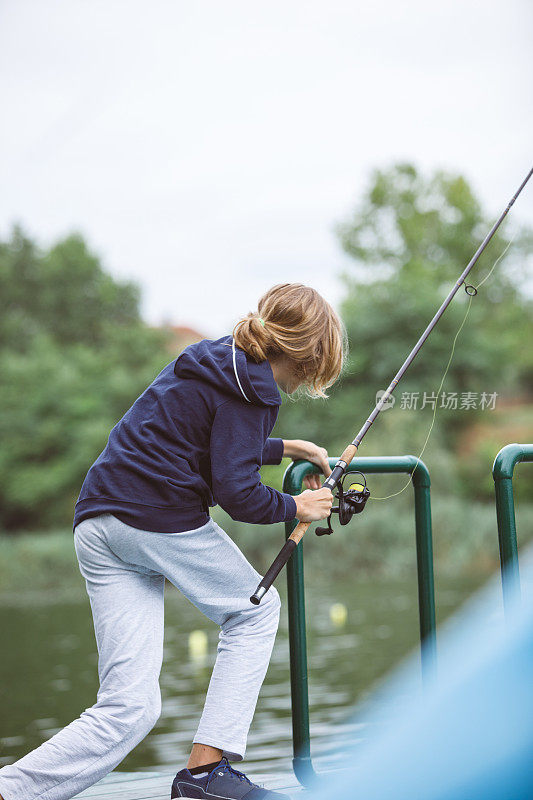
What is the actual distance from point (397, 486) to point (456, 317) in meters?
8.37

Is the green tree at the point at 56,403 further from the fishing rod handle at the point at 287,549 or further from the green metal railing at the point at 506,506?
the fishing rod handle at the point at 287,549

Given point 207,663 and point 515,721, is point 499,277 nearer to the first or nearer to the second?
point 207,663

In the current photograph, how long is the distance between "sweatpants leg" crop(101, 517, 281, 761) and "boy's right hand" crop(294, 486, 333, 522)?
151 millimetres

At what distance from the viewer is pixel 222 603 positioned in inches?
82.0

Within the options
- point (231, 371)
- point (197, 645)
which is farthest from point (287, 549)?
point (197, 645)

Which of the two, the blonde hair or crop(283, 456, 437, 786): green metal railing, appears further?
crop(283, 456, 437, 786): green metal railing

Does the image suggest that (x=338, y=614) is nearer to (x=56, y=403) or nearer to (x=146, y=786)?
(x=146, y=786)

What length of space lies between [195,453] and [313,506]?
27cm

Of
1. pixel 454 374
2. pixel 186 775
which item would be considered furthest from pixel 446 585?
pixel 186 775

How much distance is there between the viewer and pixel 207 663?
11.1m

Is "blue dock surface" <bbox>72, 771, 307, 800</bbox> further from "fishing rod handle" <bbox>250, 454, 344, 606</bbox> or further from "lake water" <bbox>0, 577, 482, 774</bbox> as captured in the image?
"fishing rod handle" <bbox>250, 454, 344, 606</bbox>

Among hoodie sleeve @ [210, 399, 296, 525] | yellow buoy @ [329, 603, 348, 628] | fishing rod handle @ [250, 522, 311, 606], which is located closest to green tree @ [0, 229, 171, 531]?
yellow buoy @ [329, 603, 348, 628]

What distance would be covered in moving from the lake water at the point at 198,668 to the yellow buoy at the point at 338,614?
10cm

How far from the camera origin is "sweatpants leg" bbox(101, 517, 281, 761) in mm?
2035
